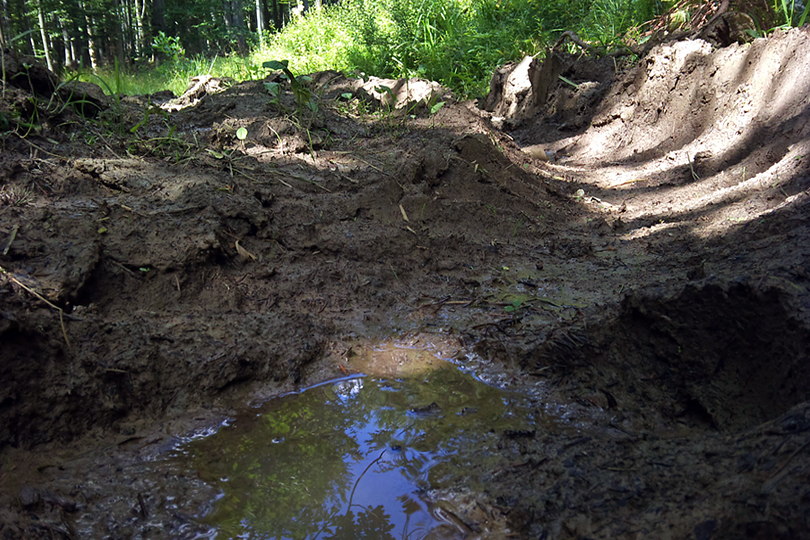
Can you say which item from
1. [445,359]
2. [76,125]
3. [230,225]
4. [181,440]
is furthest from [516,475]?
[76,125]

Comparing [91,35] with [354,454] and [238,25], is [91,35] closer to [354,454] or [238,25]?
[238,25]

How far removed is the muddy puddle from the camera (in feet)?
5.26

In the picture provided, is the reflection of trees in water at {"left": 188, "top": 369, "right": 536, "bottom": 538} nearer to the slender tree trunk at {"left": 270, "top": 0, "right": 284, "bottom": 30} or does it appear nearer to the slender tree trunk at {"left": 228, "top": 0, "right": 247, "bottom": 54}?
the slender tree trunk at {"left": 228, "top": 0, "right": 247, "bottom": 54}

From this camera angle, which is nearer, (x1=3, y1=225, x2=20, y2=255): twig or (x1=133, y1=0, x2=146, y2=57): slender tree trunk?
(x1=3, y1=225, x2=20, y2=255): twig

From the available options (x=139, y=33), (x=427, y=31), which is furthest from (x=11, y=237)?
(x=139, y=33)

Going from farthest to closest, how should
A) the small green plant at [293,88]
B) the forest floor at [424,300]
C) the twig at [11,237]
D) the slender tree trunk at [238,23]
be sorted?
the slender tree trunk at [238,23] < the small green plant at [293,88] < the twig at [11,237] < the forest floor at [424,300]

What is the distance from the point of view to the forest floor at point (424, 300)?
5.13ft

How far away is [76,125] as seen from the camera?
11.9 ft

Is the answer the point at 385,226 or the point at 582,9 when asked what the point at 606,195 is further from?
the point at 582,9

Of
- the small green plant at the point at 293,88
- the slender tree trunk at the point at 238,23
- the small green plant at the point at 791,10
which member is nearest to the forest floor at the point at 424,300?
the small green plant at the point at 293,88

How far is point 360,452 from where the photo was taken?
6.24 feet

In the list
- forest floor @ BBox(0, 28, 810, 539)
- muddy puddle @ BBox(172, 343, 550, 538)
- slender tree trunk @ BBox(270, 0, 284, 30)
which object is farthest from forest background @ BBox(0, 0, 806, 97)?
slender tree trunk @ BBox(270, 0, 284, 30)

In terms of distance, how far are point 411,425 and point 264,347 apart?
0.73m

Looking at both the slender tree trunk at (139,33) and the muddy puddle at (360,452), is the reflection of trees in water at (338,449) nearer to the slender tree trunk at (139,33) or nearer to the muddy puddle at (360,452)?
the muddy puddle at (360,452)
